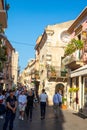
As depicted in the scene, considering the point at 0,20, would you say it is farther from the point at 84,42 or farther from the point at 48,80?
the point at 48,80

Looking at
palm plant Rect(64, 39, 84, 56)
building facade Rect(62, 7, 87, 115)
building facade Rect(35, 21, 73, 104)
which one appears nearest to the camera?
building facade Rect(62, 7, 87, 115)

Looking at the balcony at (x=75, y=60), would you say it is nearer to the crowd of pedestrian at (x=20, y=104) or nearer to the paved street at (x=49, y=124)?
the crowd of pedestrian at (x=20, y=104)

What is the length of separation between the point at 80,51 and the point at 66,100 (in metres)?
7.68

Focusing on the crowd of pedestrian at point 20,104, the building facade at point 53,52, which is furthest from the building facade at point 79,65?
the building facade at point 53,52

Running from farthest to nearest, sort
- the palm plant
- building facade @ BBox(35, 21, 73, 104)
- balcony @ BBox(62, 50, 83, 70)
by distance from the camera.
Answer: building facade @ BBox(35, 21, 73, 104) < balcony @ BBox(62, 50, 83, 70) < the palm plant

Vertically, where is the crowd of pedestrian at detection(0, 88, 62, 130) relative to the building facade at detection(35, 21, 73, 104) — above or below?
below

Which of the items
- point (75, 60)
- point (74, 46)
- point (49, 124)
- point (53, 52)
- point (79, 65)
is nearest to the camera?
point (49, 124)

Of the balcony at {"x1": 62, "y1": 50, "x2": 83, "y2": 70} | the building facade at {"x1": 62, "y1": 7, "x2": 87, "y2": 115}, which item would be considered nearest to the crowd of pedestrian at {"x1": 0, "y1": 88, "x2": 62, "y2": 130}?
the building facade at {"x1": 62, "y1": 7, "x2": 87, "y2": 115}

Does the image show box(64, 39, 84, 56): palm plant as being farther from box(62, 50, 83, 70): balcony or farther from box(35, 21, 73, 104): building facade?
box(35, 21, 73, 104): building facade

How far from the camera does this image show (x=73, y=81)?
28.5 meters

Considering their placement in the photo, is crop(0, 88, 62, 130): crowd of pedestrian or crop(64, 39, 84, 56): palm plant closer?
crop(0, 88, 62, 130): crowd of pedestrian

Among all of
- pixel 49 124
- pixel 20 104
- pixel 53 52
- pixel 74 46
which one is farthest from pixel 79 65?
pixel 53 52

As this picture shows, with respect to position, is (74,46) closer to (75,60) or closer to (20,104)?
(75,60)

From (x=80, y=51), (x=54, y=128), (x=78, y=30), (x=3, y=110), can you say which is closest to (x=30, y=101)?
(x=54, y=128)
